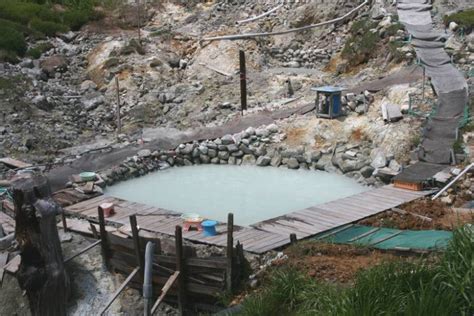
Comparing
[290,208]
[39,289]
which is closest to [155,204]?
[290,208]

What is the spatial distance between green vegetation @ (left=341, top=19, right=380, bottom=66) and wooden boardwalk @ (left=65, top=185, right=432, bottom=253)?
9.10 meters

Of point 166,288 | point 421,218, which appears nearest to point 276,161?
point 421,218

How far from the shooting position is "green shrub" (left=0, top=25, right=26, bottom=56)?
25.2 metres

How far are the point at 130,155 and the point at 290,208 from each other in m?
5.42

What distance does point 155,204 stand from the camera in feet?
44.5

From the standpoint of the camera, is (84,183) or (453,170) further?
(84,183)

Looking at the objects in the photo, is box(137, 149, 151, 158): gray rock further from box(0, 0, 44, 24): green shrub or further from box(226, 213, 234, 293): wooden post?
box(0, 0, 44, 24): green shrub

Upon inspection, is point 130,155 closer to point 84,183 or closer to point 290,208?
point 84,183

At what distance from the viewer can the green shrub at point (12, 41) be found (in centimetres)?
2517

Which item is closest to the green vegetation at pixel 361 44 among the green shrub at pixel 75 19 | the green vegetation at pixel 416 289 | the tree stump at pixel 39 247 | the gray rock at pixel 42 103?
the gray rock at pixel 42 103

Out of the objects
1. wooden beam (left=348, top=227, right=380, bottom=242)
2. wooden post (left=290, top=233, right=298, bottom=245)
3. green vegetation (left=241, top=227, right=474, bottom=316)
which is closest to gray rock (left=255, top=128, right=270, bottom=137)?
wooden beam (left=348, top=227, right=380, bottom=242)

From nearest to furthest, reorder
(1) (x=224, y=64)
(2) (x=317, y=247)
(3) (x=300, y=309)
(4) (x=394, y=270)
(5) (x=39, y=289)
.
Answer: (5) (x=39, y=289) < (4) (x=394, y=270) < (3) (x=300, y=309) < (2) (x=317, y=247) < (1) (x=224, y=64)

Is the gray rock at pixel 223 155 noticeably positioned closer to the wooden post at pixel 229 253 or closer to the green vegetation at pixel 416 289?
the wooden post at pixel 229 253

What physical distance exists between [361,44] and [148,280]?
14980 mm
